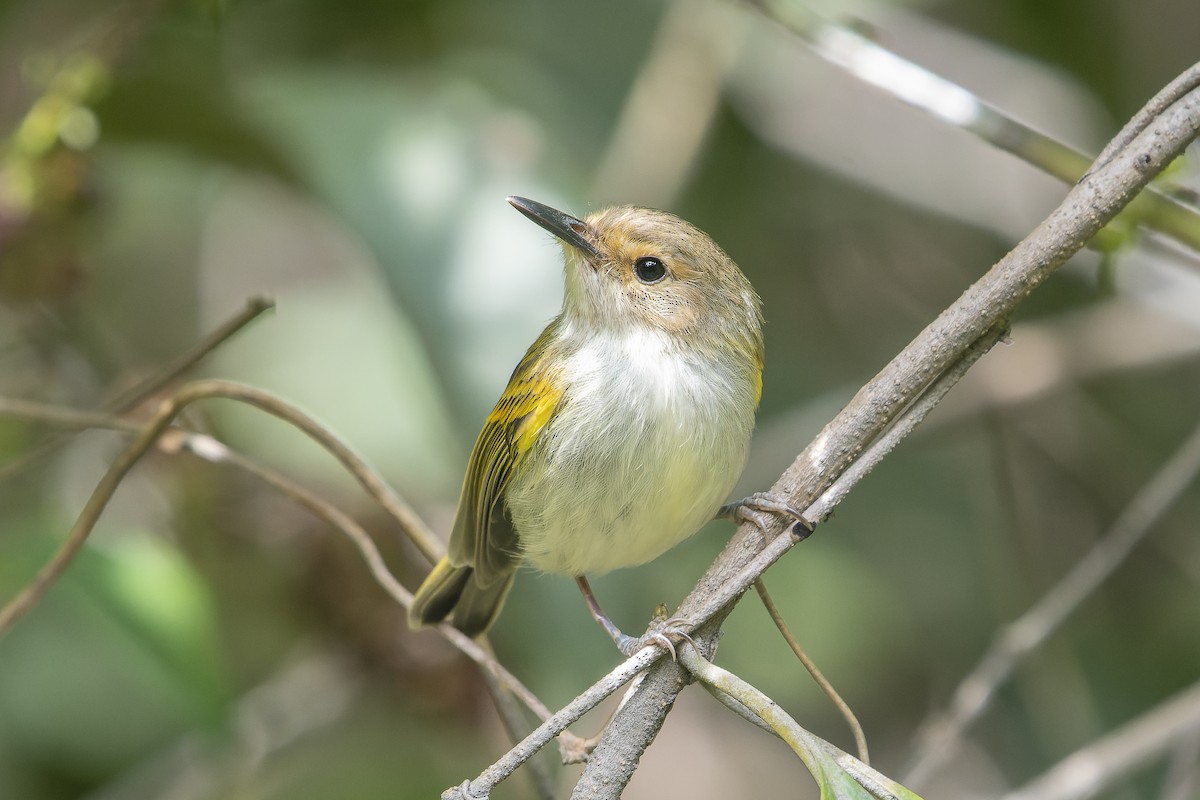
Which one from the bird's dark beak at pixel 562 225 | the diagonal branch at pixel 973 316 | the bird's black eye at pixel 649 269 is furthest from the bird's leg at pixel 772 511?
the bird's dark beak at pixel 562 225

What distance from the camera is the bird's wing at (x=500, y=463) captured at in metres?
2.64

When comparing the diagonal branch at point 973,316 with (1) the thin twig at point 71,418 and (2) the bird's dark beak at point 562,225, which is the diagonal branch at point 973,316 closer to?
(2) the bird's dark beak at point 562,225

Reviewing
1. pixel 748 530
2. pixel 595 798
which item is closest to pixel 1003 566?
pixel 748 530

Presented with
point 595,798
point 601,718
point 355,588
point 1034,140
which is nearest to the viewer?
point 595,798

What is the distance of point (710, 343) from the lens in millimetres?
2672

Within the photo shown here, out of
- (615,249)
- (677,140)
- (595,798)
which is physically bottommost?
(595,798)

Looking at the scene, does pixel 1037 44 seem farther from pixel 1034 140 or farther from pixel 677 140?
pixel 1034 140

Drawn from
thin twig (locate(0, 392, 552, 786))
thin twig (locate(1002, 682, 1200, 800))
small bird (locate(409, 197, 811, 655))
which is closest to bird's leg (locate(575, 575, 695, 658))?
small bird (locate(409, 197, 811, 655))

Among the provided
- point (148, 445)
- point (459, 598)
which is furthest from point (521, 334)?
point (148, 445)

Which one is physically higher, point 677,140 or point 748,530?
point 677,140

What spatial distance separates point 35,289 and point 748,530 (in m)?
2.41

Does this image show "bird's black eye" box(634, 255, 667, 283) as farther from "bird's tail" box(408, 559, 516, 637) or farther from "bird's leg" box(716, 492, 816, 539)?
"bird's tail" box(408, 559, 516, 637)

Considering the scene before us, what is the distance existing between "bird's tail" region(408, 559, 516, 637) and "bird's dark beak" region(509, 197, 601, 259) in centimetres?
75

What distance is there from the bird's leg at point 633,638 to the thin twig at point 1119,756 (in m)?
0.99
